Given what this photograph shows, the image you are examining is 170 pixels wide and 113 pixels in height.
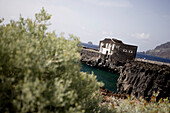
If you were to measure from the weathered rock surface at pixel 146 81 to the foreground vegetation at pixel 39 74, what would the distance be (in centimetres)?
1524

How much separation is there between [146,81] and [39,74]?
743 inches

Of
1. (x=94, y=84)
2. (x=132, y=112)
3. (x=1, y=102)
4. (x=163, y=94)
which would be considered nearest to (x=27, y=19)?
(x=1, y=102)

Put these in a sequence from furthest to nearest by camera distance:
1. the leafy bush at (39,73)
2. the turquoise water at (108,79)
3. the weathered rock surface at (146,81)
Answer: the turquoise water at (108,79) → the weathered rock surface at (146,81) → the leafy bush at (39,73)

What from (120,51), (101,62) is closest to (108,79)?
(120,51)

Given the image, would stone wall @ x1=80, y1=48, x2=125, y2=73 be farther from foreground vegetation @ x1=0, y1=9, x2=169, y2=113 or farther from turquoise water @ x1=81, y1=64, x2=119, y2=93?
foreground vegetation @ x1=0, y1=9, x2=169, y2=113

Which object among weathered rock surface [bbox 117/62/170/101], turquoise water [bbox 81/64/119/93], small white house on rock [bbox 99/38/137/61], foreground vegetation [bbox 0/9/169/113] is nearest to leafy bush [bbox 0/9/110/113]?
foreground vegetation [bbox 0/9/169/113]

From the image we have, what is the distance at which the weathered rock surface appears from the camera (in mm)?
17734

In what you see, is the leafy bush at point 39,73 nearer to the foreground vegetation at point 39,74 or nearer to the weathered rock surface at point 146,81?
the foreground vegetation at point 39,74

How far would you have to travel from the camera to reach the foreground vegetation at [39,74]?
10.6 ft

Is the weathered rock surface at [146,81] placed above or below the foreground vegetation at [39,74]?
below

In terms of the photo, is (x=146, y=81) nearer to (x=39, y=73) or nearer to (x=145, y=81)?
(x=145, y=81)

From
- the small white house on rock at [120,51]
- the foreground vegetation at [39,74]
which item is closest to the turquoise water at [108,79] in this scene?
the small white house on rock at [120,51]

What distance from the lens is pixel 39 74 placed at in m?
3.91

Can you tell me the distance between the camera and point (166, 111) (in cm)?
720
